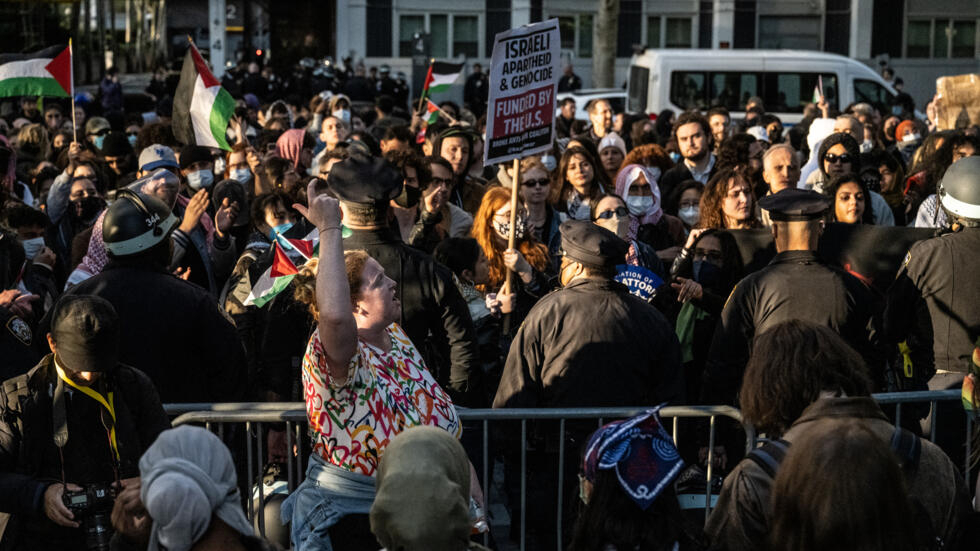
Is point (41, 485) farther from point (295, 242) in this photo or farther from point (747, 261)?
point (747, 261)

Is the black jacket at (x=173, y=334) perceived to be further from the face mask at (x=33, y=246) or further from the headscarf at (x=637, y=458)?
the face mask at (x=33, y=246)

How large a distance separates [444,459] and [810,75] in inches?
907

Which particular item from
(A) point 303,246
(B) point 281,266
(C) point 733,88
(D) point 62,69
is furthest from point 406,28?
(B) point 281,266

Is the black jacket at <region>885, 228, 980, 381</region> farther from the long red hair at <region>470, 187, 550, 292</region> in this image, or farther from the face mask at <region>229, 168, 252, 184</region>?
the face mask at <region>229, 168, 252, 184</region>

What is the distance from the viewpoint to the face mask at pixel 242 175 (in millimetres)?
9461

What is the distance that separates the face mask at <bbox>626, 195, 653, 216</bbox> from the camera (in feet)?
26.0

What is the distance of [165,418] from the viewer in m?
4.33

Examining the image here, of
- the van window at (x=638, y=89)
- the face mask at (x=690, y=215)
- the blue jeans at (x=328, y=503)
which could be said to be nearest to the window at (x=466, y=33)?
the van window at (x=638, y=89)

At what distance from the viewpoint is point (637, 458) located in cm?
301

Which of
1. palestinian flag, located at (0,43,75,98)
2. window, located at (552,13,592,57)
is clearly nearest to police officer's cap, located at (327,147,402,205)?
palestinian flag, located at (0,43,75,98)

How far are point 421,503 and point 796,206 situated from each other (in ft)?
10.3

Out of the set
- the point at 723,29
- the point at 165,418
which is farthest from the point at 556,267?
the point at 723,29

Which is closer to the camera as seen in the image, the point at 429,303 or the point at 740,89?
the point at 429,303

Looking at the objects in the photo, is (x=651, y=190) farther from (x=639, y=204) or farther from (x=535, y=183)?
(x=535, y=183)
